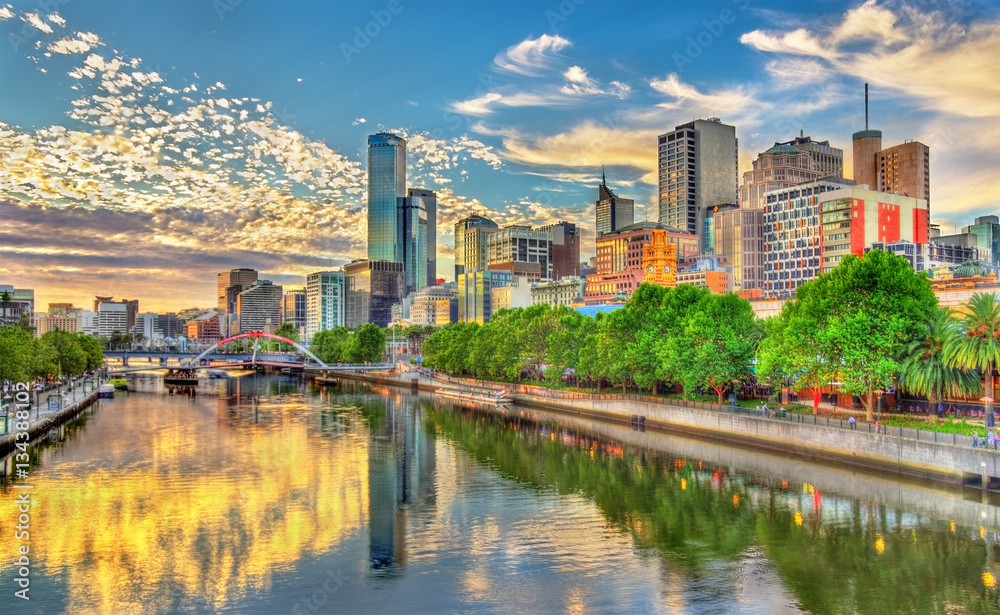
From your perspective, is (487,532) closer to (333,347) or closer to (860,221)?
Answer: (860,221)

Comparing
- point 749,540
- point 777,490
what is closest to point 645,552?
point 749,540

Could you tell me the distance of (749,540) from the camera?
34906 mm

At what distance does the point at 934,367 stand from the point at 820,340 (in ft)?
22.5

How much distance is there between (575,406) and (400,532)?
47112 millimetres

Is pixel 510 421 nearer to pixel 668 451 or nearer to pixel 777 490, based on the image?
pixel 668 451

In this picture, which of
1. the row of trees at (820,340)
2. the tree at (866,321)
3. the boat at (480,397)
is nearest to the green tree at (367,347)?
the boat at (480,397)

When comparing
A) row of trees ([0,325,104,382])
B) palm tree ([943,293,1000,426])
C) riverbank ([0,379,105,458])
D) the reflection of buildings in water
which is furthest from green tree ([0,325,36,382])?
palm tree ([943,293,1000,426])

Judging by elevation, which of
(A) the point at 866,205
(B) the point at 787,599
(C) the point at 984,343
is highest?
(A) the point at 866,205

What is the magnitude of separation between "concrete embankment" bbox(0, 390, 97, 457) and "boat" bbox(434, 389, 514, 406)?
4569 centimetres

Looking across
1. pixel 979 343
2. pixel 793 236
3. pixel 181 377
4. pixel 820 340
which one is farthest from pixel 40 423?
pixel 793 236

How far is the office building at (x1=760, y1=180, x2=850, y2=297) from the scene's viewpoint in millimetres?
179462

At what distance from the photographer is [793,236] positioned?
18625 cm

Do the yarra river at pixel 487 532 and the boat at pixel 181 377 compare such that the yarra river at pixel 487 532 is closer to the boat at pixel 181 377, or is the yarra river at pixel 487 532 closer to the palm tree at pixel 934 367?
the palm tree at pixel 934 367

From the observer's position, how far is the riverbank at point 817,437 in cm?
4162
